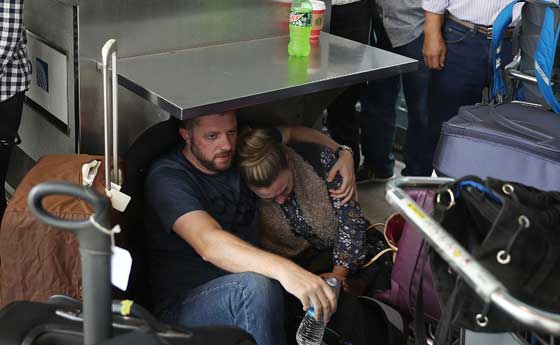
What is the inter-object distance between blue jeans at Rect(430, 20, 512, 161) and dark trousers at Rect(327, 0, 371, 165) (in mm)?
390

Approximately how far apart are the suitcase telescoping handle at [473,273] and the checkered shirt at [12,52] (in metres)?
1.35

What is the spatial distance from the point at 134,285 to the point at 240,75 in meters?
0.70

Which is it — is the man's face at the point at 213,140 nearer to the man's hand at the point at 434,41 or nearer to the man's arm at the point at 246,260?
the man's arm at the point at 246,260

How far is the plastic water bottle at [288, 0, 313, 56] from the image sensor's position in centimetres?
260

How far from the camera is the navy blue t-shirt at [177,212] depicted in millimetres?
2229

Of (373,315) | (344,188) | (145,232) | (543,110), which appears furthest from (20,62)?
(543,110)

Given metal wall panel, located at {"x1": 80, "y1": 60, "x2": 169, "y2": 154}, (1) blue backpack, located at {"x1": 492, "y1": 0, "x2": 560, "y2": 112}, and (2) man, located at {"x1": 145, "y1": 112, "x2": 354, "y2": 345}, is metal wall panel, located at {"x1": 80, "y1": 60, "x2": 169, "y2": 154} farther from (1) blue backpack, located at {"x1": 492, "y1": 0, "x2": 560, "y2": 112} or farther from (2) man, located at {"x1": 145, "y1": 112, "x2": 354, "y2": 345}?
(1) blue backpack, located at {"x1": 492, "y1": 0, "x2": 560, "y2": 112}

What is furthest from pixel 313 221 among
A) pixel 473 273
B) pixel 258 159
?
pixel 473 273

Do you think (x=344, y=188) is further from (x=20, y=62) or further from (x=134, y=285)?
(x=20, y=62)

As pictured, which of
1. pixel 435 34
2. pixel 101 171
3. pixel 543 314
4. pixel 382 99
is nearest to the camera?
pixel 543 314

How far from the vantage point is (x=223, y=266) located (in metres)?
2.15

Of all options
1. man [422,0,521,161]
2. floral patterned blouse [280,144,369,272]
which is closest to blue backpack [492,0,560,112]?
man [422,0,521,161]

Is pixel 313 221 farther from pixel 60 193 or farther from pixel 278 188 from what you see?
pixel 60 193

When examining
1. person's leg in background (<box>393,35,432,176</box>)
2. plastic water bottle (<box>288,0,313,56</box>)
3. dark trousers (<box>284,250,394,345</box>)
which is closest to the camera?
dark trousers (<box>284,250,394,345</box>)
